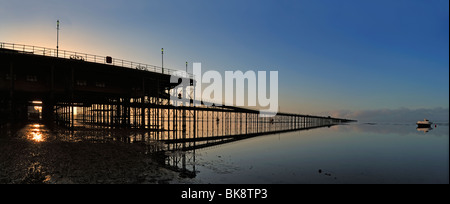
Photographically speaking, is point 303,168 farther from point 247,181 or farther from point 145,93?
point 145,93

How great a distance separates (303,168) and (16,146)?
20487 mm

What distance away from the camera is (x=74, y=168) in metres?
11.4

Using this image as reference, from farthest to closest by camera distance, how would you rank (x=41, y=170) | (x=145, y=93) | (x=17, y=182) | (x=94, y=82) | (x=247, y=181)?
(x=145, y=93) → (x=94, y=82) → (x=247, y=181) → (x=41, y=170) → (x=17, y=182)

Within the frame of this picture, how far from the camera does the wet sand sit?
9773 millimetres

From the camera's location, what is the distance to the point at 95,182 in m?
9.55

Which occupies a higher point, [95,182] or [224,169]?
[95,182]

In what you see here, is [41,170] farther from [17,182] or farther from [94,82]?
[94,82]

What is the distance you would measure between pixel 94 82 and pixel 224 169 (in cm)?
2889

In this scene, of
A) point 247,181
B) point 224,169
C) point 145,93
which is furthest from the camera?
point 145,93

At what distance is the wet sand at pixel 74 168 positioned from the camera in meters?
9.77

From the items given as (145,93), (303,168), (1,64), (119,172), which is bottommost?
(303,168)

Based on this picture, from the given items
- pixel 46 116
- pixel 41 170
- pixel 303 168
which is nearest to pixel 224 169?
pixel 303 168

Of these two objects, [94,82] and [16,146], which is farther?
[94,82]

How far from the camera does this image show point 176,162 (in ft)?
51.2
